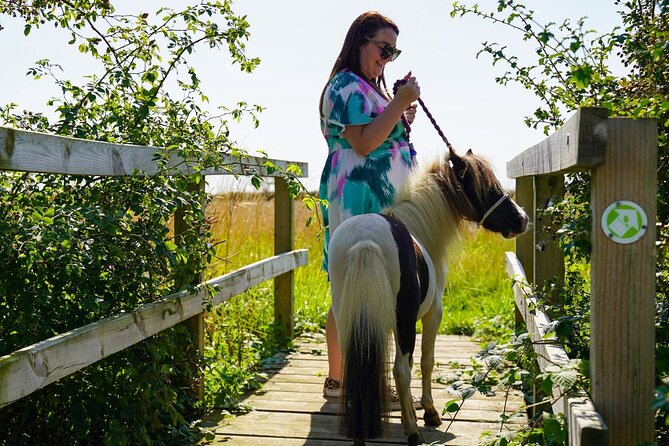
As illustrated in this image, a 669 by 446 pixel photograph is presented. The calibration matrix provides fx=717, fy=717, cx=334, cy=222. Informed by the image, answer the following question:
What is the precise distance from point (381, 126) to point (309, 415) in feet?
5.44

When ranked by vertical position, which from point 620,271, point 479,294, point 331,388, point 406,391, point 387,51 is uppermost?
point 387,51

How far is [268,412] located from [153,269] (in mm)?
1395

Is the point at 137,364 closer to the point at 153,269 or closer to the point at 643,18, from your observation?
the point at 153,269

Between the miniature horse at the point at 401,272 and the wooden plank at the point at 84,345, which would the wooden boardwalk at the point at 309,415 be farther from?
the wooden plank at the point at 84,345

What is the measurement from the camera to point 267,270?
506 cm

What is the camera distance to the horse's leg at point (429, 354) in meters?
3.78

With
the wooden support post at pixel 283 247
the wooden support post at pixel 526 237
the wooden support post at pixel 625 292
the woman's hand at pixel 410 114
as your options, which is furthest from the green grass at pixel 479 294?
the wooden support post at pixel 625 292

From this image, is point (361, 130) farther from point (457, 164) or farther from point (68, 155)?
point (68, 155)

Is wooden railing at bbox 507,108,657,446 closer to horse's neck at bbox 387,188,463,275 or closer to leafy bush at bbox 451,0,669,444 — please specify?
leafy bush at bbox 451,0,669,444

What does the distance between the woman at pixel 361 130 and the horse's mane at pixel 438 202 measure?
172 millimetres

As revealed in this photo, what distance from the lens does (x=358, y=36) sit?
371 centimetres

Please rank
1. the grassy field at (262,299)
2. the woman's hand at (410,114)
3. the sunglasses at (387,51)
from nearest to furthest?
1. the sunglasses at (387,51)
2. the woman's hand at (410,114)
3. the grassy field at (262,299)

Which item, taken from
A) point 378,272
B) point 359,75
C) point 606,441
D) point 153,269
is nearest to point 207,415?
point 153,269

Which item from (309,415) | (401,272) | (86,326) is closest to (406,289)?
(401,272)
